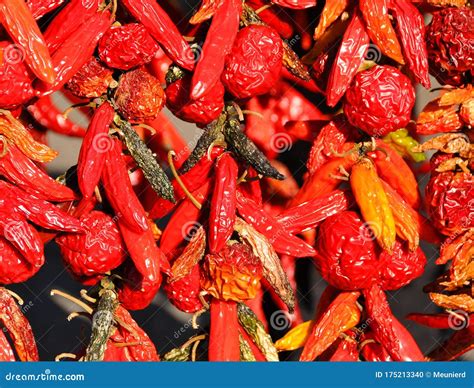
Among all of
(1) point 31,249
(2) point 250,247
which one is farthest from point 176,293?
(1) point 31,249

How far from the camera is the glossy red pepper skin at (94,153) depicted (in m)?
1.73

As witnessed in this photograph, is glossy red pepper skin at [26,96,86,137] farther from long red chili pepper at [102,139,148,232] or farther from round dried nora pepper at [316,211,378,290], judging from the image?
round dried nora pepper at [316,211,378,290]

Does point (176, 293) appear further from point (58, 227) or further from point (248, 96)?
point (248, 96)

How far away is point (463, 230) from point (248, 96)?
0.49 m

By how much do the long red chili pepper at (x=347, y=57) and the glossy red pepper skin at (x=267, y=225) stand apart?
0.24m

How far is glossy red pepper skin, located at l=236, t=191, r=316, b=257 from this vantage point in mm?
1853

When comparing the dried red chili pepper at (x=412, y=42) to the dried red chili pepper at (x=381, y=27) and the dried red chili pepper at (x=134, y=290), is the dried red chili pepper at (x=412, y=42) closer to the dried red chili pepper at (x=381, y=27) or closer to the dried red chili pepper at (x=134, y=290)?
the dried red chili pepper at (x=381, y=27)

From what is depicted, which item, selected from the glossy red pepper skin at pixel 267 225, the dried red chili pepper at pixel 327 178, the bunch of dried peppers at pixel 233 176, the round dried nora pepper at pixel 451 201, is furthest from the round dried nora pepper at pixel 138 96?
the round dried nora pepper at pixel 451 201

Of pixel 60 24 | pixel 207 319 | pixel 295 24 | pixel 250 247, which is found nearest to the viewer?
pixel 60 24

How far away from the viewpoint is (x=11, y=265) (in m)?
1.80

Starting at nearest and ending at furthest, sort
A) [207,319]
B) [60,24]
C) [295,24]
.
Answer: [60,24]
[295,24]
[207,319]

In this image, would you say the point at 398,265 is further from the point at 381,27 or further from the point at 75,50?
the point at 75,50

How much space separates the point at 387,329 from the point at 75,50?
0.80 meters

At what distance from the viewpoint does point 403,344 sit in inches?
76.4
